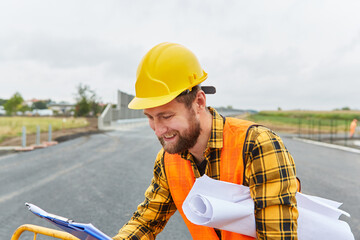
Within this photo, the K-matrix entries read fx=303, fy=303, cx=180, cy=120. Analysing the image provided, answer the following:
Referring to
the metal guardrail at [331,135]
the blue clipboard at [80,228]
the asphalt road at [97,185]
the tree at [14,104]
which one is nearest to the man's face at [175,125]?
the blue clipboard at [80,228]

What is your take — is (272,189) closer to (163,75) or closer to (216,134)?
(216,134)

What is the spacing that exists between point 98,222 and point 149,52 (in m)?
3.61

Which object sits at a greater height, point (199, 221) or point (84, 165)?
point (199, 221)

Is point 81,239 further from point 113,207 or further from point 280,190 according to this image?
point 113,207

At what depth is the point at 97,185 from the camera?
22.6ft

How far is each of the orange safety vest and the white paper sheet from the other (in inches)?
5.1

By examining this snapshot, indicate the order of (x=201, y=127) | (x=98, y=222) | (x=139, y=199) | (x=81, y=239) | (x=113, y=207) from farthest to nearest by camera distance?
(x=139, y=199) → (x=113, y=207) → (x=98, y=222) → (x=201, y=127) → (x=81, y=239)

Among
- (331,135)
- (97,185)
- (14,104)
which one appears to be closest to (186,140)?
(97,185)

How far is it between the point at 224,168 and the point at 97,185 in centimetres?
572

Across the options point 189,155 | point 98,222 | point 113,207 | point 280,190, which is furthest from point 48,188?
point 280,190

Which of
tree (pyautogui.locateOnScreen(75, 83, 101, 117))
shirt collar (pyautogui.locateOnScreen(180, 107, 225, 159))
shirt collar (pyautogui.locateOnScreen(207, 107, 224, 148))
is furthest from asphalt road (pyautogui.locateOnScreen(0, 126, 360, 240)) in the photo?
tree (pyautogui.locateOnScreen(75, 83, 101, 117))

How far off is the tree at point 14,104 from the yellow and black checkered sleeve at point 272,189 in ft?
298

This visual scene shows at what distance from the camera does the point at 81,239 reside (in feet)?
4.68

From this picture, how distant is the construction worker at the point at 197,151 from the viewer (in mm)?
1493
